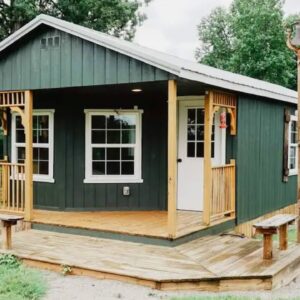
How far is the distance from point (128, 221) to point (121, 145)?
1.74m

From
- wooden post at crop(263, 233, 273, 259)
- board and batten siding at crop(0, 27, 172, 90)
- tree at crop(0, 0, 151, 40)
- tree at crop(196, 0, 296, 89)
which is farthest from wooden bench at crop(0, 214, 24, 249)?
tree at crop(196, 0, 296, 89)

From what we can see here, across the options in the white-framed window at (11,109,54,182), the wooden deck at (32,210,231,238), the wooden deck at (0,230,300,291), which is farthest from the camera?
the white-framed window at (11,109,54,182)

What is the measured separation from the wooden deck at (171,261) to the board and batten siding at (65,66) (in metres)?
2.41

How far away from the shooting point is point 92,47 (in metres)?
7.38

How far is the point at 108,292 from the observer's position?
527cm

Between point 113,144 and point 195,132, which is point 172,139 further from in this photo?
point 113,144

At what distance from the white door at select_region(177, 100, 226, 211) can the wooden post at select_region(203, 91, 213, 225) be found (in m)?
1.42

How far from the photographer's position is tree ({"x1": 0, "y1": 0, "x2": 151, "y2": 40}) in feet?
60.3

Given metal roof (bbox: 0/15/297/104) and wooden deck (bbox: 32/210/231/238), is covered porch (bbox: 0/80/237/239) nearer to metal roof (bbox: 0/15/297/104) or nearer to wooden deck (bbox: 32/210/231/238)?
wooden deck (bbox: 32/210/231/238)

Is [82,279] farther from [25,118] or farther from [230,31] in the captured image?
[230,31]

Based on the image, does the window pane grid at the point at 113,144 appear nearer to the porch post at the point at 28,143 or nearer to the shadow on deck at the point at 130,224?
the shadow on deck at the point at 130,224

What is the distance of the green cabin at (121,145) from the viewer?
7.90 m

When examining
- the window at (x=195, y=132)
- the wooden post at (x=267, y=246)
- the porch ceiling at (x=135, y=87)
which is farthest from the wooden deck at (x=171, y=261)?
the porch ceiling at (x=135, y=87)

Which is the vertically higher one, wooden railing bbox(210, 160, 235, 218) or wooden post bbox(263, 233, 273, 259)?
wooden railing bbox(210, 160, 235, 218)
